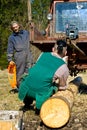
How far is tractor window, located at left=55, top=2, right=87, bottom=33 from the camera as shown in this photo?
45.8 ft

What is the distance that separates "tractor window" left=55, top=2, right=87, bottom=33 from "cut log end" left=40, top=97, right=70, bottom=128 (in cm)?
583

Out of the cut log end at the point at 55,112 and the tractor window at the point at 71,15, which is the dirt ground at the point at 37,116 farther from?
the tractor window at the point at 71,15

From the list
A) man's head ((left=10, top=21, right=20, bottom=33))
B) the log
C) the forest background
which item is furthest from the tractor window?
the forest background

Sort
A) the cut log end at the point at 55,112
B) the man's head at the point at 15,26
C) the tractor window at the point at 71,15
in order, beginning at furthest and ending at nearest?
the tractor window at the point at 71,15
the man's head at the point at 15,26
the cut log end at the point at 55,112

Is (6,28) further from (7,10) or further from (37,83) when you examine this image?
(37,83)

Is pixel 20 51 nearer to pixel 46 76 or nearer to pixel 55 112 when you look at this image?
pixel 46 76

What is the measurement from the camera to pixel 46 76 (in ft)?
28.2

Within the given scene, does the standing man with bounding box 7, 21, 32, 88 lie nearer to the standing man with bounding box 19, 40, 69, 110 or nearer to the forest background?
the standing man with bounding box 19, 40, 69, 110

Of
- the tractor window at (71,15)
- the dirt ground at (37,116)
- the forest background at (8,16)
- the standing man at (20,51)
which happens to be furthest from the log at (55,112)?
the forest background at (8,16)

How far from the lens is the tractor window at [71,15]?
13953 mm

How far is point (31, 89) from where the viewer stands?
8758 millimetres

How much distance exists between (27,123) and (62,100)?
3.00 feet

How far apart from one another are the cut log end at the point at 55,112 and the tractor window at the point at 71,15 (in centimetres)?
583

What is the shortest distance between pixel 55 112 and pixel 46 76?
0.73 m
